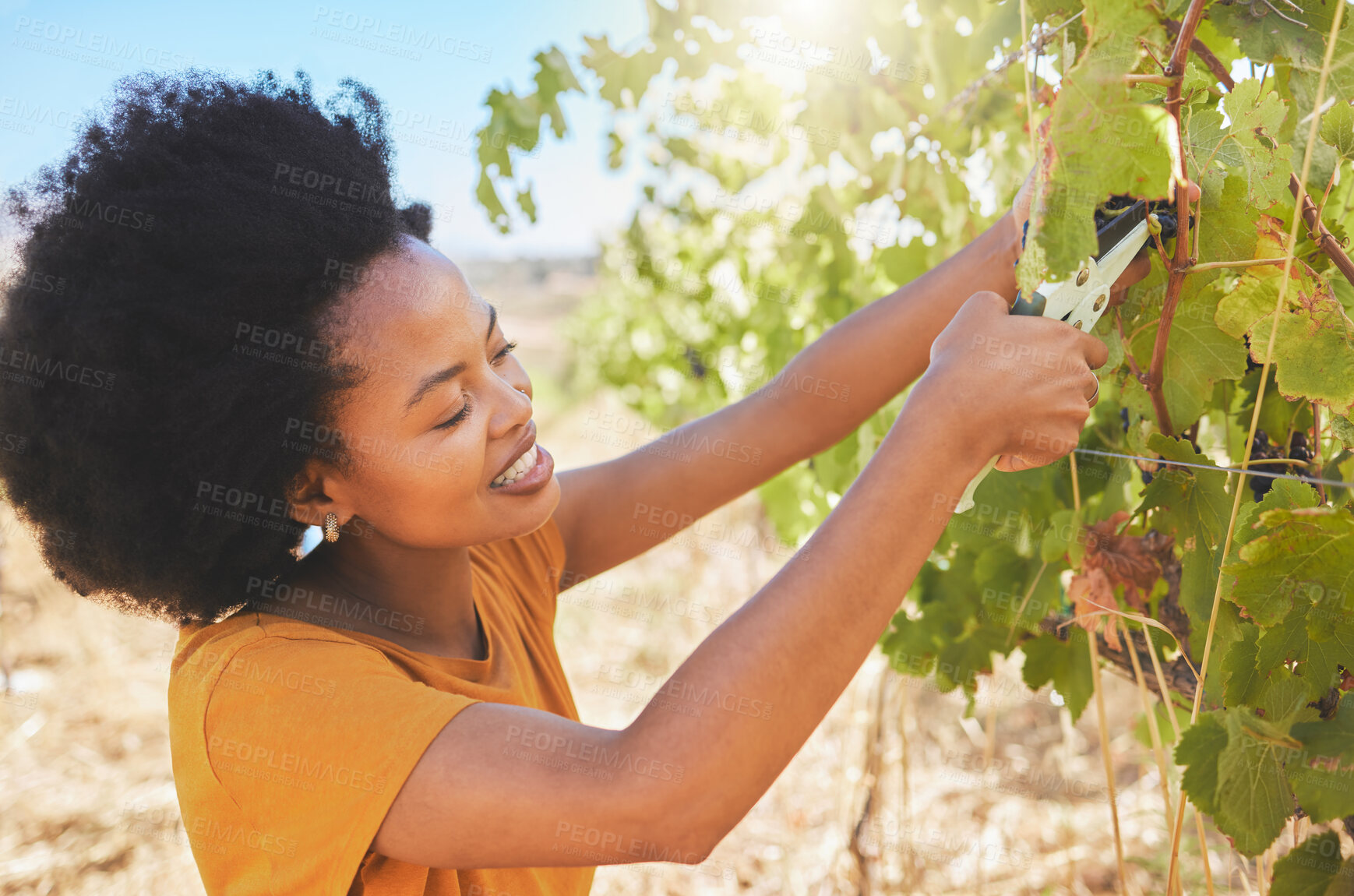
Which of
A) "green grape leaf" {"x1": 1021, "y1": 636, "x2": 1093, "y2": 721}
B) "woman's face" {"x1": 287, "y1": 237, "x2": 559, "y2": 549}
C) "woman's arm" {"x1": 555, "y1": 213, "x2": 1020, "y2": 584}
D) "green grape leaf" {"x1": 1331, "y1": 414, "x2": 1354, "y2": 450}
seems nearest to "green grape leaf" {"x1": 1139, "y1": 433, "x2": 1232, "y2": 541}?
"green grape leaf" {"x1": 1331, "y1": 414, "x2": 1354, "y2": 450}

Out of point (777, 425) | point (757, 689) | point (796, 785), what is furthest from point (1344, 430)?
point (796, 785)

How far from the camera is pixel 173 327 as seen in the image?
39.3 inches

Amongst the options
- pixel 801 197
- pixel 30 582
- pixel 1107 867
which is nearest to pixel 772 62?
pixel 801 197

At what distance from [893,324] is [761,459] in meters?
0.33

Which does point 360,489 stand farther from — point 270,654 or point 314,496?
point 270,654

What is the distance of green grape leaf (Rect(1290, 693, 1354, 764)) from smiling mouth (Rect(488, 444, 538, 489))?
858 millimetres

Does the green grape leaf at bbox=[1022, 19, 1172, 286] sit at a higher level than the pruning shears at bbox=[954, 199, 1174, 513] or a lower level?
higher

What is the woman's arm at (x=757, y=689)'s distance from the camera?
0.78 metres

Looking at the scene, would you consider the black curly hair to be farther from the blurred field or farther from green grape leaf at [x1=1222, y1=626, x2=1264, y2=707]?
the blurred field

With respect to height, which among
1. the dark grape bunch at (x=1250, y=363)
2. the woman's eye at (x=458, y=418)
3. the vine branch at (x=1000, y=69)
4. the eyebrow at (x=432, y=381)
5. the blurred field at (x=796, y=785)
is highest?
the vine branch at (x=1000, y=69)

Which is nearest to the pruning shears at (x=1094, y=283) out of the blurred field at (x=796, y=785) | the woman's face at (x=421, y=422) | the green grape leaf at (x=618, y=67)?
the woman's face at (x=421, y=422)

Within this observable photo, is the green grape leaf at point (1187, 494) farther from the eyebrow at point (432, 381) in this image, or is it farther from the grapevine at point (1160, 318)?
the eyebrow at point (432, 381)

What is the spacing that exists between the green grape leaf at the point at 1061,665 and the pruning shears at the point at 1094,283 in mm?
630

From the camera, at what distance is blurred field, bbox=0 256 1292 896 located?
2629 millimetres
